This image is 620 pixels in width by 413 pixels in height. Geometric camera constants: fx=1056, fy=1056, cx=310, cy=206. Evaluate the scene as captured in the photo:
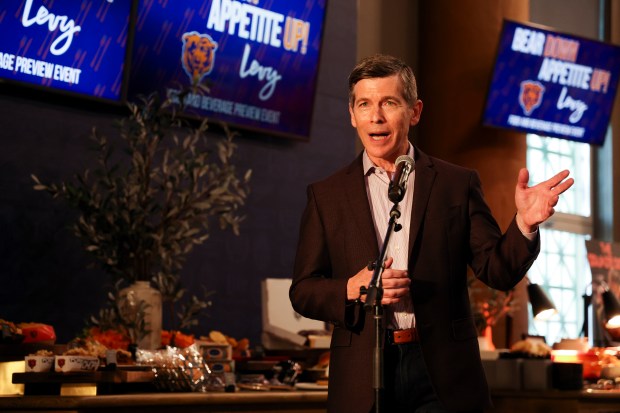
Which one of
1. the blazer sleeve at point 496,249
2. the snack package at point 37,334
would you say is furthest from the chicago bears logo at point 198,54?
the blazer sleeve at point 496,249

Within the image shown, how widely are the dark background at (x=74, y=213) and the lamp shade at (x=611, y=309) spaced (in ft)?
5.66

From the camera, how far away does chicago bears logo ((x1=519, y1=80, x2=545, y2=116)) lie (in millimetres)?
7090

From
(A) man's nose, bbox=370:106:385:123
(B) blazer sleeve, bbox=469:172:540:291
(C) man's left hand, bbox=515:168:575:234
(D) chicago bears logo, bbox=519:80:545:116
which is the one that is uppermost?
(D) chicago bears logo, bbox=519:80:545:116

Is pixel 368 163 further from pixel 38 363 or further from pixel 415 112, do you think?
pixel 38 363

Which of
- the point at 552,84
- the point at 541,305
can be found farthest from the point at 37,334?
the point at 552,84

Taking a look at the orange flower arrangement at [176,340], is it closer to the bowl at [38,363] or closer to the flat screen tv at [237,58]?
the bowl at [38,363]

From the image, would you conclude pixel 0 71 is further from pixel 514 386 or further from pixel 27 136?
pixel 514 386

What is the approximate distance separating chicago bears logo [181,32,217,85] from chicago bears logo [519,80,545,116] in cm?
247

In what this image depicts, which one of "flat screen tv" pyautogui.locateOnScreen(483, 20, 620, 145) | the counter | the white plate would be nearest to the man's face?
the counter

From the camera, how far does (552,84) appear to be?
23.9 feet

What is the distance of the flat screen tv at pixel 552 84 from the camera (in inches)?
273

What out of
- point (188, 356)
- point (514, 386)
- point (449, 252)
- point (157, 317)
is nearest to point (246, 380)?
point (188, 356)

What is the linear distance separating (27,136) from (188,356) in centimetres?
192

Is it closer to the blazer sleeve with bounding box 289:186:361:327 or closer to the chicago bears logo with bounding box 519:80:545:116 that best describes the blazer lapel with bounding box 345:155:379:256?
the blazer sleeve with bounding box 289:186:361:327
